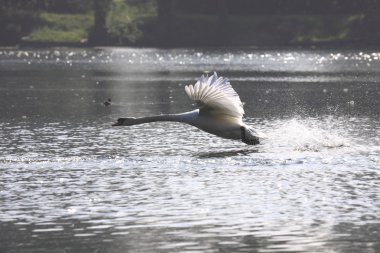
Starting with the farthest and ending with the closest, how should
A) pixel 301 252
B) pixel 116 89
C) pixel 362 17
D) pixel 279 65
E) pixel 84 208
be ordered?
pixel 362 17, pixel 279 65, pixel 116 89, pixel 84 208, pixel 301 252

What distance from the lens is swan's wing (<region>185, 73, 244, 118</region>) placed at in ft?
105

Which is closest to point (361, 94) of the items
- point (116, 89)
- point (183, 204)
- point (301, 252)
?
point (116, 89)

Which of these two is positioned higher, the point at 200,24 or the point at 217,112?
the point at 217,112

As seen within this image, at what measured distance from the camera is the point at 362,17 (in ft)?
578

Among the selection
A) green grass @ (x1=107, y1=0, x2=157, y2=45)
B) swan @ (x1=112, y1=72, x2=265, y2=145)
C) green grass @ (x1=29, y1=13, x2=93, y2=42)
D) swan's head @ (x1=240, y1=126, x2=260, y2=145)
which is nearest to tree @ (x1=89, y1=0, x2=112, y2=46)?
green grass @ (x1=29, y1=13, x2=93, y2=42)

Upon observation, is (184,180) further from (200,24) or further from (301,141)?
(200,24)

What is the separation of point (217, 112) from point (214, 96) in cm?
53

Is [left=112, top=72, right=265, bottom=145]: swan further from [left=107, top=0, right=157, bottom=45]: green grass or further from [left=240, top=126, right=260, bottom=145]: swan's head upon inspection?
[left=107, top=0, right=157, bottom=45]: green grass

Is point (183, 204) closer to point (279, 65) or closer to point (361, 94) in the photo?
point (361, 94)

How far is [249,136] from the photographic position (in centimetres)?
3178

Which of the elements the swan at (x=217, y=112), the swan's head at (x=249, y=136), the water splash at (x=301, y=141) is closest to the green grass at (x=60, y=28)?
the water splash at (x=301, y=141)

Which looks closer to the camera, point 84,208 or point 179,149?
point 84,208

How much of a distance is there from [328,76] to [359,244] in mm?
76226

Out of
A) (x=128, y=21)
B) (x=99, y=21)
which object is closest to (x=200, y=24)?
(x=128, y=21)
